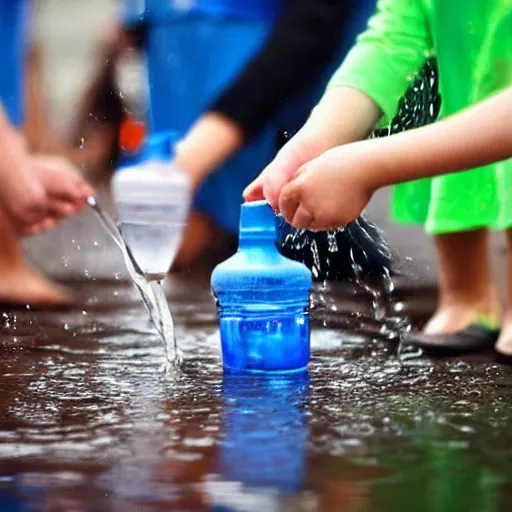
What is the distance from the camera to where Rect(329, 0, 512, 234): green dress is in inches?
77.2

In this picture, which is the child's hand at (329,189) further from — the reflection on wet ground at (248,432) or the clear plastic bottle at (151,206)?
the clear plastic bottle at (151,206)

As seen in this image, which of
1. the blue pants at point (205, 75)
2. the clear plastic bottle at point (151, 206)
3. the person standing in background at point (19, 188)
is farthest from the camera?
the blue pants at point (205, 75)

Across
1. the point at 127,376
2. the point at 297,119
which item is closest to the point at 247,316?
the point at 127,376

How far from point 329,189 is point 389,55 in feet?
1.67

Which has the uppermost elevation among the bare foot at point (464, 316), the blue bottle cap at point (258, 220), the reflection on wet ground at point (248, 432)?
the blue bottle cap at point (258, 220)

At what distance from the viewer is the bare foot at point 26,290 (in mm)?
2652

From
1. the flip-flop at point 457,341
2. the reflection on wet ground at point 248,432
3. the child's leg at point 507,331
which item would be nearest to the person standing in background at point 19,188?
the reflection on wet ground at point 248,432

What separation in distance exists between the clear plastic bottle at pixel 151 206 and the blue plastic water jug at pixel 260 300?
713 millimetres

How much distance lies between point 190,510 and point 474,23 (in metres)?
1.32

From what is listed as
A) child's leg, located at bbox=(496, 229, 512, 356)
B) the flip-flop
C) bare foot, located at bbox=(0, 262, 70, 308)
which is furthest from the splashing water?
bare foot, located at bbox=(0, 262, 70, 308)

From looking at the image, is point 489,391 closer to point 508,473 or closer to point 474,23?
point 508,473

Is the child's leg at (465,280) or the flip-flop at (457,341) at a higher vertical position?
the child's leg at (465,280)

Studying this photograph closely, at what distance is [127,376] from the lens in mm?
1676

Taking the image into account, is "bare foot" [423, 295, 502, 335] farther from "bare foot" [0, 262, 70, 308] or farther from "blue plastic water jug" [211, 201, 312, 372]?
"bare foot" [0, 262, 70, 308]
